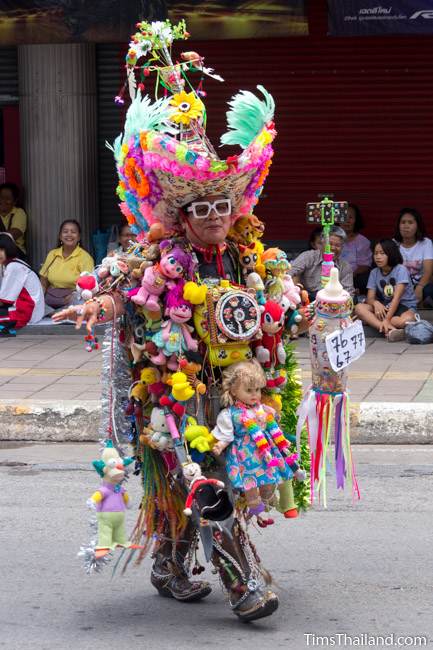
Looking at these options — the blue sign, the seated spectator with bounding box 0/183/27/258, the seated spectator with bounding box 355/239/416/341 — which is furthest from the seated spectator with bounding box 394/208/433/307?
the seated spectator with bounding box 0/183/27/258

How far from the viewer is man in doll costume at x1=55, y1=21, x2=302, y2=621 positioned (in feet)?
16.9

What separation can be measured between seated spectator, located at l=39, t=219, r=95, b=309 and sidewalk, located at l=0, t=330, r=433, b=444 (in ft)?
3.21

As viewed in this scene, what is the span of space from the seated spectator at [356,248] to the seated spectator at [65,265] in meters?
2.39

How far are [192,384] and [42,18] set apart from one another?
24.5 ft

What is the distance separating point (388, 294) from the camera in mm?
11578

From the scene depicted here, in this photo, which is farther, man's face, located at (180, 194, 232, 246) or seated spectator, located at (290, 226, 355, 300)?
seated spectator, located at (290, 226, 355, 300)

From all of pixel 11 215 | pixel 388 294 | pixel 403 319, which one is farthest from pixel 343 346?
pixel 11 215

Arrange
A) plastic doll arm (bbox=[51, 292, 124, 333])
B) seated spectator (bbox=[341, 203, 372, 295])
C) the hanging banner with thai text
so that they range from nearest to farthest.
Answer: plastic doll arm (bbox=[51, 292, 124, 333]) → the hanging banner with thai text → seated spectator (bbox=[341, 203, 372, 295])

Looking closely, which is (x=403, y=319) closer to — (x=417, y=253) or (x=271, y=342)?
(x=417, y=253)

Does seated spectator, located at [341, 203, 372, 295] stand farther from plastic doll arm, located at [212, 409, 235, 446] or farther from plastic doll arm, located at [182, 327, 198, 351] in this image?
plastic doll arm, located at [212, 409, 235, 446]

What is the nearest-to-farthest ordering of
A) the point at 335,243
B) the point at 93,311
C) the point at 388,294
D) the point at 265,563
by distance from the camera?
the point at 93,311
the point at 265,563
the point at 335,243
the point at 388,294

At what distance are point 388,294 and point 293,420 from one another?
6.09 m

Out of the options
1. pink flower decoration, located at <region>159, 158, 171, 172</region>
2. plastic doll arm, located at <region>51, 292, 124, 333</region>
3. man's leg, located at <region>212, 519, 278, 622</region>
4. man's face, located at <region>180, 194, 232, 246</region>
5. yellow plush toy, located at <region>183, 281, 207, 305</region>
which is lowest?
man's leg, located at <region>212, 519, 278, 622</region>

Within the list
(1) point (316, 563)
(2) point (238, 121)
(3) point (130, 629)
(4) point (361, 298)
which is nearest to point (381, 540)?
(1) point (316, 563)
